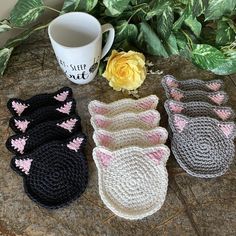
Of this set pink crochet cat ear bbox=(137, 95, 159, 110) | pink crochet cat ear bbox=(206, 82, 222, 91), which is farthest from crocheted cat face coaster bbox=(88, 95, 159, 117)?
pink crochet cat ear bbox=(206, 82, 222, 91)

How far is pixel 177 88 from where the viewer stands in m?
0.67

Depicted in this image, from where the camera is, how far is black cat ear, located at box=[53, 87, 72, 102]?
662 millimetres

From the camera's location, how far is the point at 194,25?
0.71m

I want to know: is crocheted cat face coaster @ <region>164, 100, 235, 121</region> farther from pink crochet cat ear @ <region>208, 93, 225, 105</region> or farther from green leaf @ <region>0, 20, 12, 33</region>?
green leaf @ <region>0, 20, 12, 33</region>

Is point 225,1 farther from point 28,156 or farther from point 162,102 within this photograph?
point 28,156

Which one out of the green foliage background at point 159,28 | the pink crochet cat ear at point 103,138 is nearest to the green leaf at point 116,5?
the green foliage background at point 159,28

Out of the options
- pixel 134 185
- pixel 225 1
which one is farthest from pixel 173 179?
pixel 225 1

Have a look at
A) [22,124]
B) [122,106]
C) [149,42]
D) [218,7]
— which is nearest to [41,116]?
[22,124]

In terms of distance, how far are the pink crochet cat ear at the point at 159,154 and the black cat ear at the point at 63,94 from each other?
18 cm

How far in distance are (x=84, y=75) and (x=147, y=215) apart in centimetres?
27

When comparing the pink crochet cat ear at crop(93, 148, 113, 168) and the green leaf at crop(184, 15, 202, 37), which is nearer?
the pink crochet cat ear at crop(93, 148, 113, 168)

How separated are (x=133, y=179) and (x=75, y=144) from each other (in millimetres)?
105

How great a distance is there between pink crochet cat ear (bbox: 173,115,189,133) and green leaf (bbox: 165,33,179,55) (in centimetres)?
17

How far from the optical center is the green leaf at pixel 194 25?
27.7 inches
